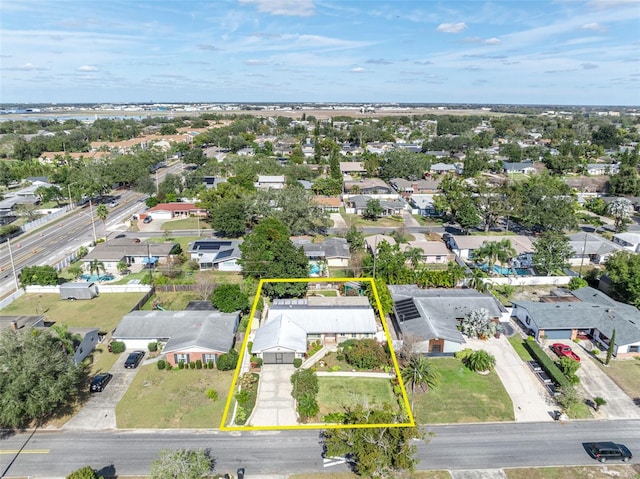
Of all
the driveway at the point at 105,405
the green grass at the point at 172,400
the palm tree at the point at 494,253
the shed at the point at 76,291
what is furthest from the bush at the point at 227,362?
the palm tree at the point at 494,253

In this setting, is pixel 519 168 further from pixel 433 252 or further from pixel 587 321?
pixel 587 321

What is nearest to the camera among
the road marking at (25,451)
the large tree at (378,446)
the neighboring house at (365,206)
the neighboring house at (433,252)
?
the large tree at (378,446)

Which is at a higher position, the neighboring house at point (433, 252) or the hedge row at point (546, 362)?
the neighboring house at point (433, 252)

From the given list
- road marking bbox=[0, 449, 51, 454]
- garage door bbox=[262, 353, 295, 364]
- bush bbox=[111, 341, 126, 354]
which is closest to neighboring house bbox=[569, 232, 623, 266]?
garage door bbox=[262, 353, 295, 364]

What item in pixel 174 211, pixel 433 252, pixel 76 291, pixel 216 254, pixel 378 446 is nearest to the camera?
pixel 378 446

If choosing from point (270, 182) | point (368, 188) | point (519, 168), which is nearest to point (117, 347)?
point (270, 182)

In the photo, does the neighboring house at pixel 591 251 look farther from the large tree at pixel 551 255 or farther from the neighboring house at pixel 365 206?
the neighboring house at pixel 365 206

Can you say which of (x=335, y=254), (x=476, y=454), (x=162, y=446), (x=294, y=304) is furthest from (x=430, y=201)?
(x=162, y=446)

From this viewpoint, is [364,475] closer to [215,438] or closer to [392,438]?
[392,438]
